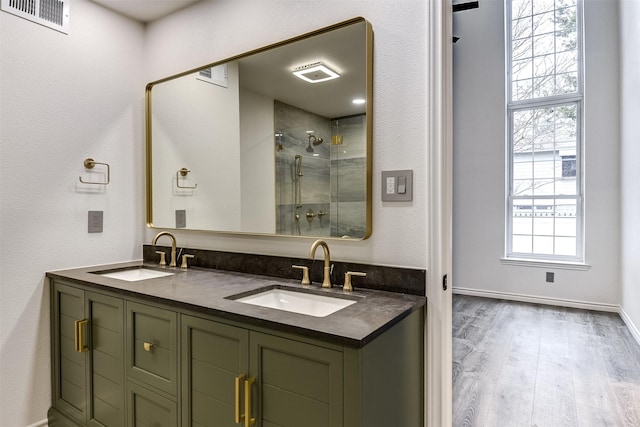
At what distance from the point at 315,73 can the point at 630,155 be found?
11.6 feet

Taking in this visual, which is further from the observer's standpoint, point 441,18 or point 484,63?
point 484,63

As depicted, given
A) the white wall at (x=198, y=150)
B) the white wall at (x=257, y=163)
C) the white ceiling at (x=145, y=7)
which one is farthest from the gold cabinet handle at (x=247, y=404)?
the white ceiling at (x=145, y=7)

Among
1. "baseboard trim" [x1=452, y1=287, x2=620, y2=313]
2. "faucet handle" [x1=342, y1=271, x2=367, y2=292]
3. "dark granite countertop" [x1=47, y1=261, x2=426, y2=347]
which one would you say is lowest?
"baseboard trim" [x1=452, y1=287, x2=620, y2=313]

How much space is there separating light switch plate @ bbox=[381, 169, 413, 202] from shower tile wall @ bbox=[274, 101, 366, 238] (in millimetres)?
→ 100

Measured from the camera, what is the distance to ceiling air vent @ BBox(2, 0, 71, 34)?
6.31ft

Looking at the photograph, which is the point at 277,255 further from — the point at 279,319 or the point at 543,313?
the point at 543,313

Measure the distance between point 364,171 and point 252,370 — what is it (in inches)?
36.0

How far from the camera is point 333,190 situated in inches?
68.3

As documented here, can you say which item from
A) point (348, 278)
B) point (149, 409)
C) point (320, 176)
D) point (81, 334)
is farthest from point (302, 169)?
point (81, 334)

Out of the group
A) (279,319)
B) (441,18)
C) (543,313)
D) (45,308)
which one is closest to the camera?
(279,319)

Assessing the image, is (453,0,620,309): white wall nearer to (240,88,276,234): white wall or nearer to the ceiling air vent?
(240,88,276,234): white wall

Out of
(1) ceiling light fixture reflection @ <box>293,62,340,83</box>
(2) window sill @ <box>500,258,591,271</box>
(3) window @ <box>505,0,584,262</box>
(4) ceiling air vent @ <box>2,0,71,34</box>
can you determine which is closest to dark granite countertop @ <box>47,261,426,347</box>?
(1) ceiling light fixture reflection @ <box>293,62,340,83</box>

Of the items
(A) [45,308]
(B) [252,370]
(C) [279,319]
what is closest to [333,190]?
(C) [279,319]

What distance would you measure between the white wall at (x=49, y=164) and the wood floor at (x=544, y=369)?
2338 millimetres
